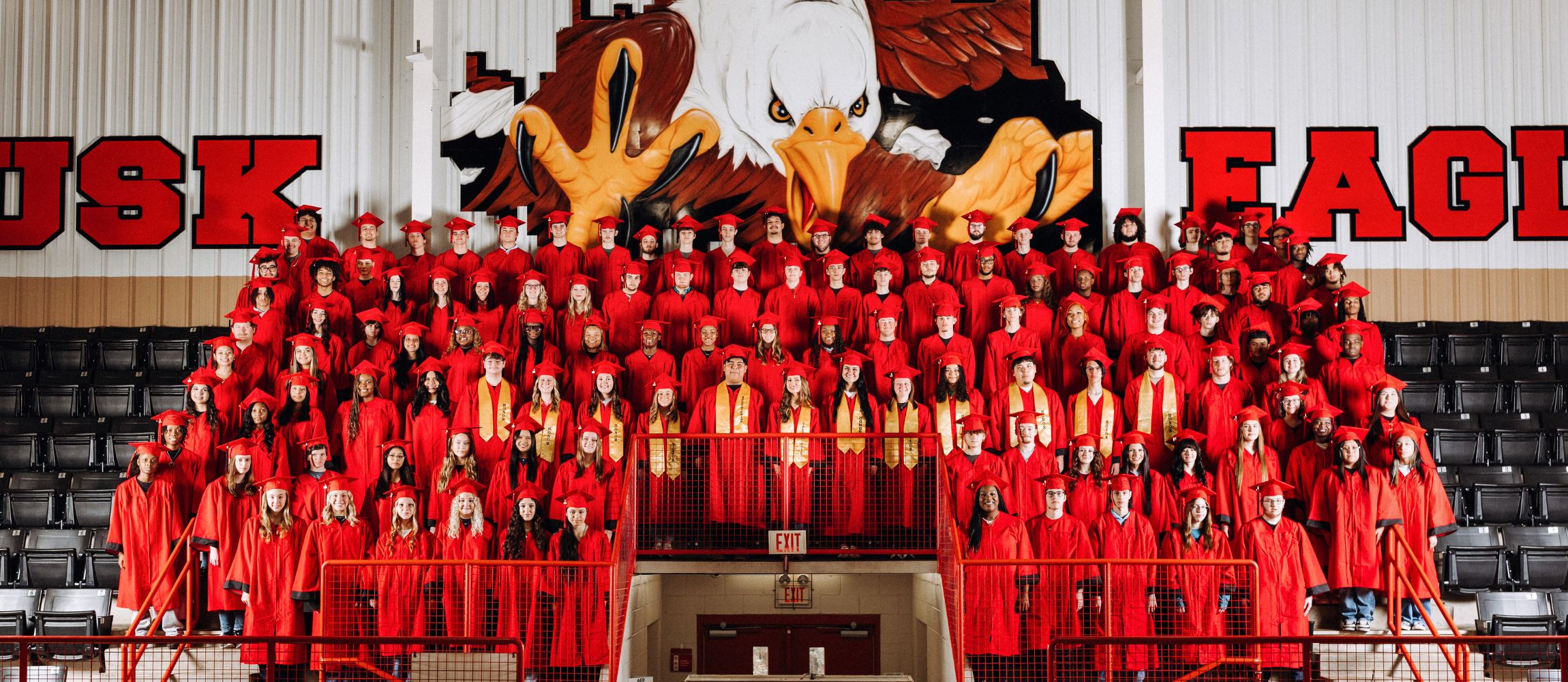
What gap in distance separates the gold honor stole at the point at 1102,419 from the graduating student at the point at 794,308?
2499 mm

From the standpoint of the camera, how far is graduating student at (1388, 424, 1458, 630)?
1030 cm

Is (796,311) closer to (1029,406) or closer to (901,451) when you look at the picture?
Answer: (1029,406)

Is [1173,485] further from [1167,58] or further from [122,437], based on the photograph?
[122,437]

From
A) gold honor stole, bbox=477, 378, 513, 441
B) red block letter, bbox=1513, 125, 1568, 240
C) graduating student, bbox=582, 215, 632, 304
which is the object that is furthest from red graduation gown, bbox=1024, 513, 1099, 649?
red block letter, bbox=1513, 125, 1568, 240

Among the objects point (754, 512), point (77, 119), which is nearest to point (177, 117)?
point (77, 119)

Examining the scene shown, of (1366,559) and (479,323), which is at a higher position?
(479,323)

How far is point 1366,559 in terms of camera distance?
10.1m

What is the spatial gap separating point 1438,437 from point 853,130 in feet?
20.9

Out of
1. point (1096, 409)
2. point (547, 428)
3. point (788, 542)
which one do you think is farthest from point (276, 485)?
point (1096, 409)

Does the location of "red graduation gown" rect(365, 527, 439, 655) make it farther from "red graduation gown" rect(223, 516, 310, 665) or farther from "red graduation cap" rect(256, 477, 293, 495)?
"red graduation cap" rect(256, 477, 293, 495)

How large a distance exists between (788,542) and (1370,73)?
29.9ft

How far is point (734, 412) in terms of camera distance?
36.7 feet

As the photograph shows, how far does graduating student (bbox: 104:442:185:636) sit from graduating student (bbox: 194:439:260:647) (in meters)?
0.15

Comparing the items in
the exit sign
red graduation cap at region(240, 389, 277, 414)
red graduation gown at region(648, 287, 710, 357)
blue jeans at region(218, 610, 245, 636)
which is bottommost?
blue jeans at region(218, 610, 245, 636)
